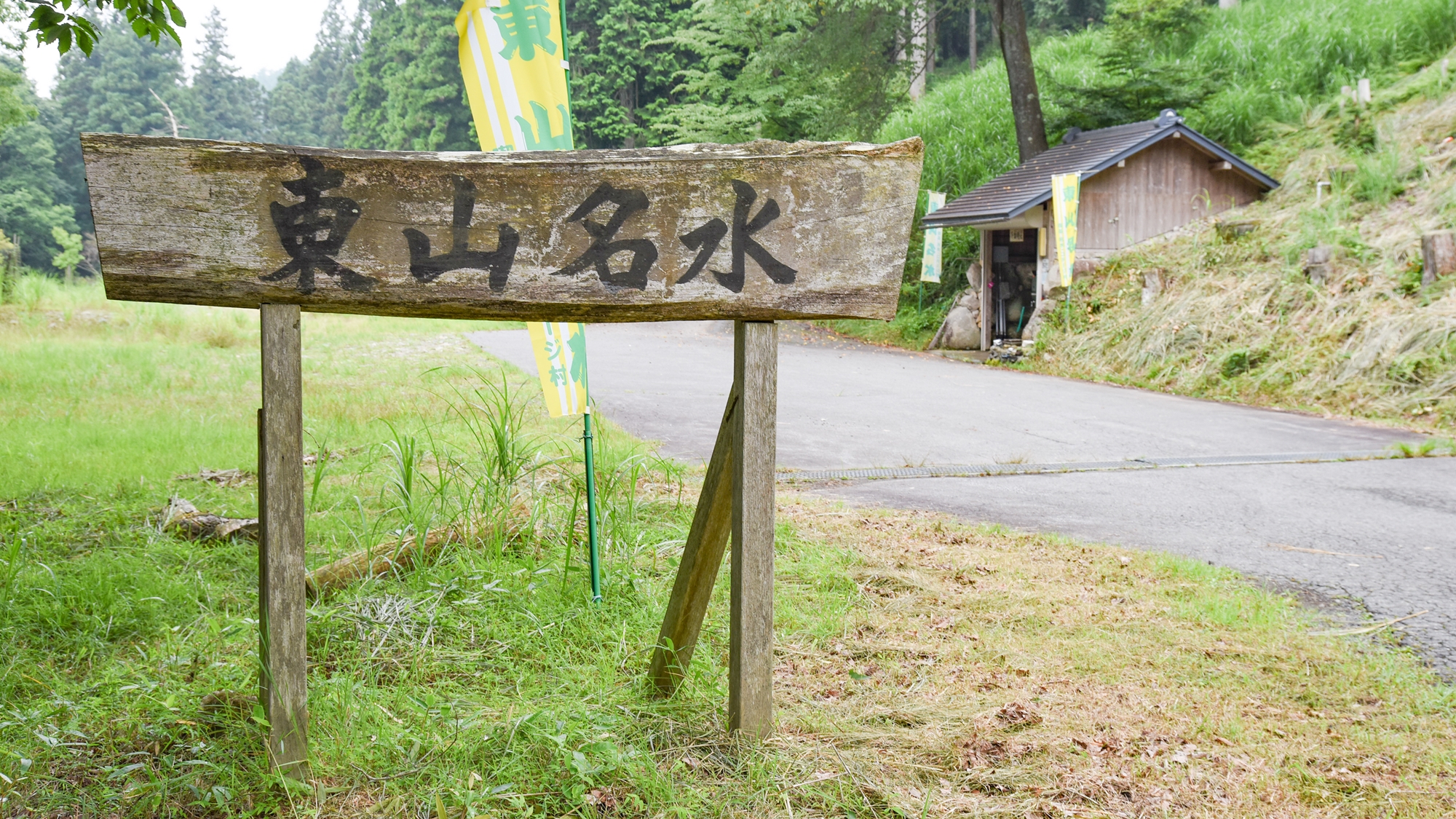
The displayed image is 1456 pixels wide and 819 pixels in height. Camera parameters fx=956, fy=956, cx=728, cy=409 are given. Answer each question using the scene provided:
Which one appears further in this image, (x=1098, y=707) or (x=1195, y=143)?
(x=1195, y=143)

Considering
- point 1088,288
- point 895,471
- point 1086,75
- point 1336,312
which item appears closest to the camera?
point 895,471

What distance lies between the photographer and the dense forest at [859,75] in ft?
61.7

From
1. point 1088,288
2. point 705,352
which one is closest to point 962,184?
point 1088,288

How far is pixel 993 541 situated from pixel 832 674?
1906mm

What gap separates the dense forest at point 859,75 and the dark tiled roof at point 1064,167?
6.69 ft

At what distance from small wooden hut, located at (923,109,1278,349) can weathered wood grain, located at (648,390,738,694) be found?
14.5 m

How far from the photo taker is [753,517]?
239cm

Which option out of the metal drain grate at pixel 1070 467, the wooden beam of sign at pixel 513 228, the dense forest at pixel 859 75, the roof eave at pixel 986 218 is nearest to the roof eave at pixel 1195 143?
the roof eave at pixel 986 218

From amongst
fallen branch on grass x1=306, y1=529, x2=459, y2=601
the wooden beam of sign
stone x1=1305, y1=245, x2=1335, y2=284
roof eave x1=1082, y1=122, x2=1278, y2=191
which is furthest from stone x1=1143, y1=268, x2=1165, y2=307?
the wooden beam of sign

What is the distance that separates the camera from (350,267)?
86.0 inches

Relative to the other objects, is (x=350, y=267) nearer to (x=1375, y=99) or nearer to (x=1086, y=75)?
(x=1375, y=99)

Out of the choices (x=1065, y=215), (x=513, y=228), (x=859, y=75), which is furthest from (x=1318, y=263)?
(x=513, y=228)

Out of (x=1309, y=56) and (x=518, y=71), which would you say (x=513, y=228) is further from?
(x=1309, y=56)

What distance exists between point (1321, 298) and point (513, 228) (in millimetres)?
12456
